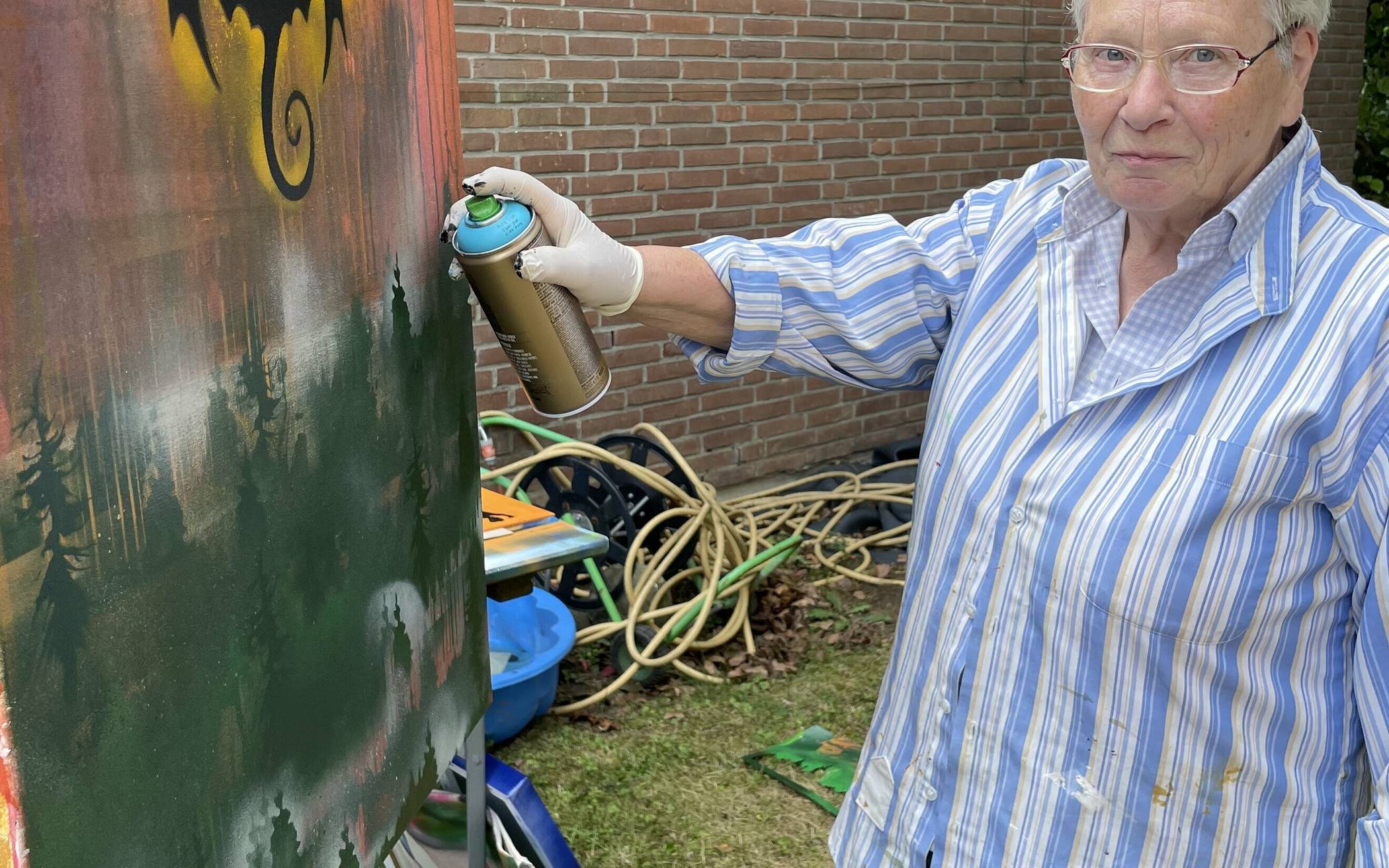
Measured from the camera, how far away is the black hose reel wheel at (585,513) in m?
4.09

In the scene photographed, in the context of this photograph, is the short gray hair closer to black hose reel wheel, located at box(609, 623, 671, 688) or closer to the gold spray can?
the gold spray can

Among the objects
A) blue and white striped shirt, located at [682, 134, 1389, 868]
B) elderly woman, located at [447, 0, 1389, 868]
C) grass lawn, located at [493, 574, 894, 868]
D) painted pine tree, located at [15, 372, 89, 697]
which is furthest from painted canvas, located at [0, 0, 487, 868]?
grass lawn, located at [493, 574, 894, 868]

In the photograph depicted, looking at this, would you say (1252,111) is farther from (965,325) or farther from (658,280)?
(658,280)

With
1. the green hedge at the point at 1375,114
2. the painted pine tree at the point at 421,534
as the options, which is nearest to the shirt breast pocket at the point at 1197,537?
the painted pine tree at the point at 421,534

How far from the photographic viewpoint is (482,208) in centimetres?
141

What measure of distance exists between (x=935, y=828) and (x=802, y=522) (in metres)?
3.23

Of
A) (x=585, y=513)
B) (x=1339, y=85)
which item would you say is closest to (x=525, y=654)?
(x=585, y=513)

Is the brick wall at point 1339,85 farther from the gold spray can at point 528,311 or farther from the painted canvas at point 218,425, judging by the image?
the painted canvas at point 218,425

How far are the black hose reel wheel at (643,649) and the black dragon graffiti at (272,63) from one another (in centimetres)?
285

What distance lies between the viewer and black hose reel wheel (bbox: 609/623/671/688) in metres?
3.83

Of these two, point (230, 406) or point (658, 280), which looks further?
point (658, 280)

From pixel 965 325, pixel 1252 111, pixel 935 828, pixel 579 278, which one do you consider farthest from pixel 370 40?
pixel 935 828

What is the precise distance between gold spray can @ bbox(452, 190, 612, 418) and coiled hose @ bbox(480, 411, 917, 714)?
2105 millimetres

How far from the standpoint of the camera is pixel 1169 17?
128cm
